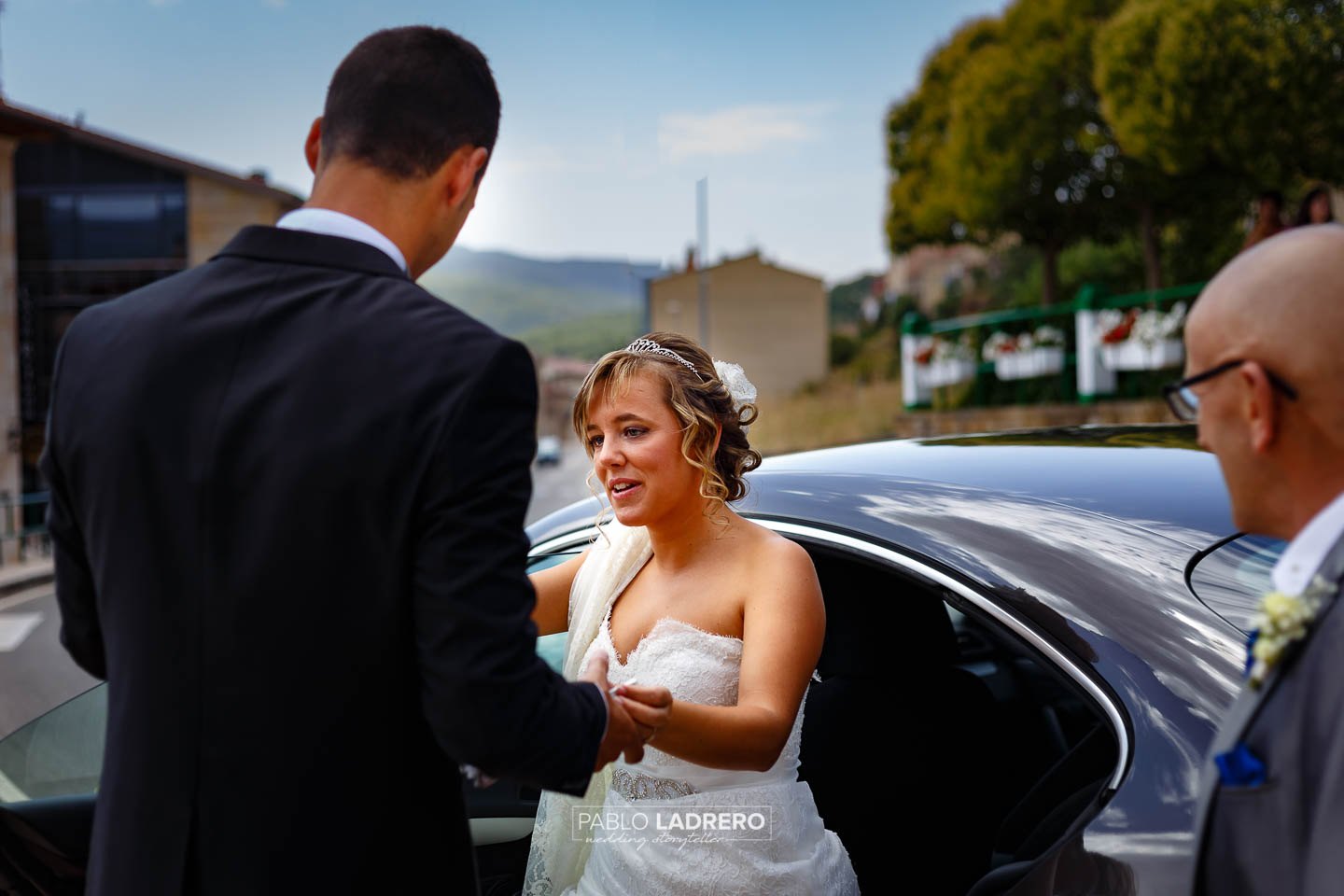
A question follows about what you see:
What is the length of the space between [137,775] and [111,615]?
206 millimetres

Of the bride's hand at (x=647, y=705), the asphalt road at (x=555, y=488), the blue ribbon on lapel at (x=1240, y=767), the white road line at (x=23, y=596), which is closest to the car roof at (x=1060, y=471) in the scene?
the bride's hand at (x=647, y=705)

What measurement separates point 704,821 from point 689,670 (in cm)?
30

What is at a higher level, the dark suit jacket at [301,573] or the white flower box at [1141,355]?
the white flower box at [1141,355]

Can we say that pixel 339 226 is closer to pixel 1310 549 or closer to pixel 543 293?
pixel 1310 549

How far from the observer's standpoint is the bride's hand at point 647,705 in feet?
5.92

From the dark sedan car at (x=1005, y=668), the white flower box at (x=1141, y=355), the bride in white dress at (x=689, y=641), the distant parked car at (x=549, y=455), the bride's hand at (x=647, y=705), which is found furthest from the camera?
the distant parked car at (x=549, y=455)

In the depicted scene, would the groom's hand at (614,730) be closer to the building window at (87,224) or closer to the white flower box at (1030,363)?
→ the white flower box at (1030,363)

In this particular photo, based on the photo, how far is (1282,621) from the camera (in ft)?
Result: 3.76

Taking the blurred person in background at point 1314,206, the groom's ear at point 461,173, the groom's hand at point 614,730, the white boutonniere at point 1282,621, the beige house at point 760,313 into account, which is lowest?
the groom's hand at point 614,730

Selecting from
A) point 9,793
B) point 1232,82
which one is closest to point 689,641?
point 9,793

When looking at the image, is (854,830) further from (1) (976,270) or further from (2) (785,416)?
(1) (976,270)

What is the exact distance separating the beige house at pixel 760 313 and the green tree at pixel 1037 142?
36.5 m

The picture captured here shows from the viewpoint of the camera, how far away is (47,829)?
6.38 feet

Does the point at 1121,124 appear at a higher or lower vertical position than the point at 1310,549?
higher
